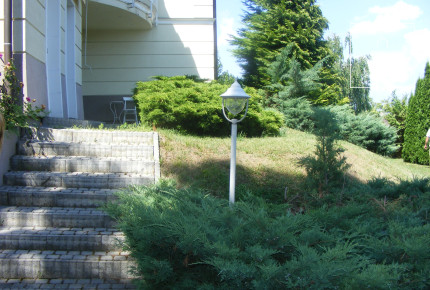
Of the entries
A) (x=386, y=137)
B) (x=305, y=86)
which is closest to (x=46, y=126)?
(x=305, y=86)

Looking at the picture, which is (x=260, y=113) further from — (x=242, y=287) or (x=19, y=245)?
(x=242, y=287)

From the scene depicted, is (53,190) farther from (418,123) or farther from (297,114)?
(418,123)

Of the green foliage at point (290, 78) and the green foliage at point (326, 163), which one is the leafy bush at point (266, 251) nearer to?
the green foliage at point (326, 163)

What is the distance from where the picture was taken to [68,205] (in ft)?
15.7

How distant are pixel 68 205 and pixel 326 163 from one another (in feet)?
10.7

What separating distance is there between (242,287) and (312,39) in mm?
12104

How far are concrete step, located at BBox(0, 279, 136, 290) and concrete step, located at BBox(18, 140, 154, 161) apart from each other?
7.65 feet

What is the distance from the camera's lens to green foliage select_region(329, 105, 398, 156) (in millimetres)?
12523

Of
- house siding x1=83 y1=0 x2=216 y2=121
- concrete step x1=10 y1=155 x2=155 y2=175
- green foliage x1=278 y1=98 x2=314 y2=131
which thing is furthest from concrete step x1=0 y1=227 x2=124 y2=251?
green foliage x1=278 y1=98 x2=314 y2=131

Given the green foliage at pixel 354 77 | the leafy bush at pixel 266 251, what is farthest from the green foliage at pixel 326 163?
the green foliage at pixel 354 77

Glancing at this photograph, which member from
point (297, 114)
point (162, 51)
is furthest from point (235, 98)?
point (162, 51)

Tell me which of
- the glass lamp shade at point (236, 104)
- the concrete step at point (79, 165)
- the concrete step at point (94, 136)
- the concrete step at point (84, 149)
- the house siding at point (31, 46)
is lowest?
the concrete step at point (79, 165)

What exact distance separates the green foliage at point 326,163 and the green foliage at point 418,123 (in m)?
9.91

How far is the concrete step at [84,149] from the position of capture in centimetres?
568
